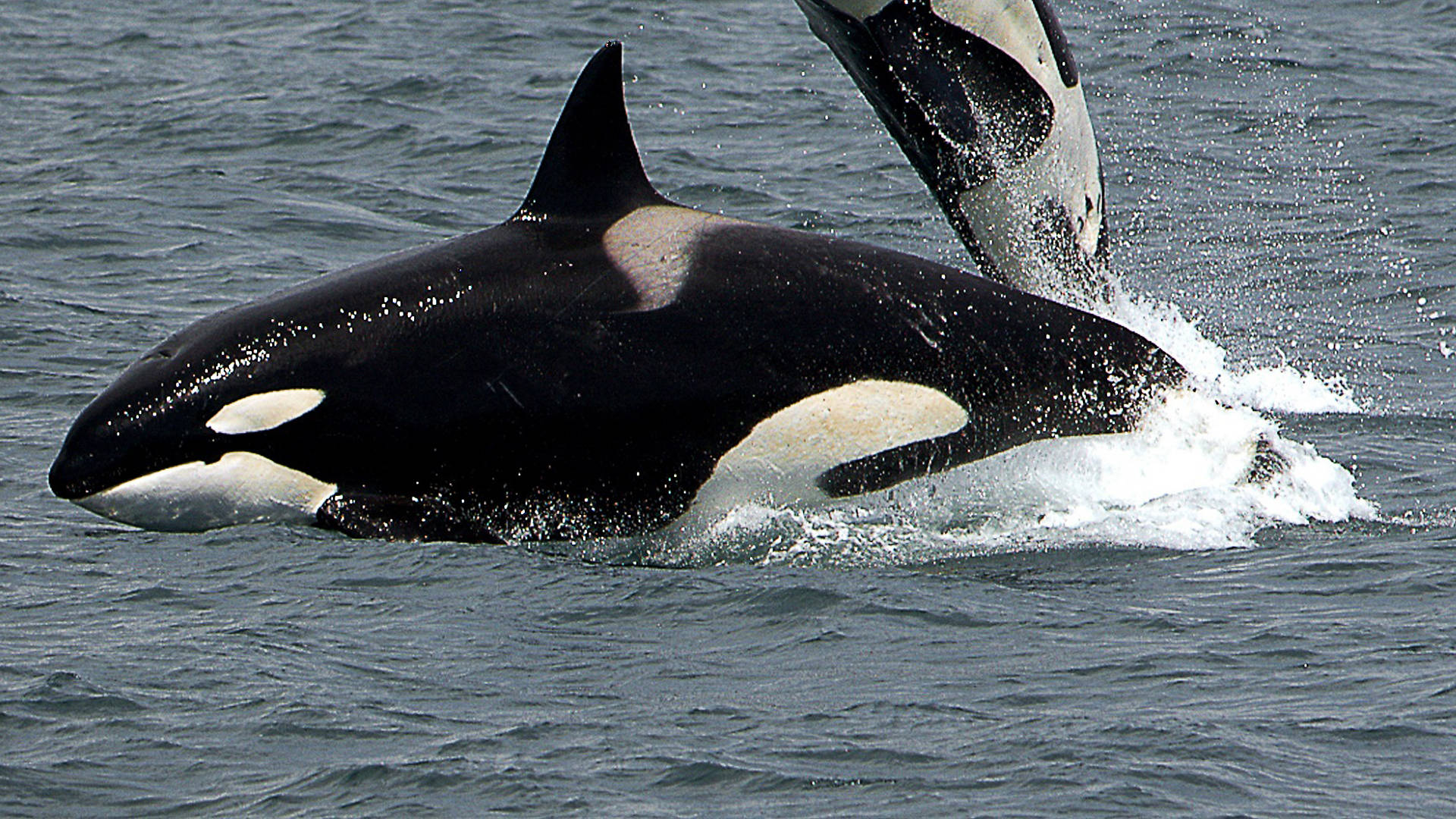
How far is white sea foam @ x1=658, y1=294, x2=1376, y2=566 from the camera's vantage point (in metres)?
9.37

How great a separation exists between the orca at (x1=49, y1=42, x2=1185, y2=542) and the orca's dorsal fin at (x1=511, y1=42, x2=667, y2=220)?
10 millimetres

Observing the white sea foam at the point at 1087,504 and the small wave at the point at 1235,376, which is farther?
the small wave at the point at 1235,376

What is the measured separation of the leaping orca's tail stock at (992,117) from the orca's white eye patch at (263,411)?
10.0 ft

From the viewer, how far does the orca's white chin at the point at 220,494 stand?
30.0 ft

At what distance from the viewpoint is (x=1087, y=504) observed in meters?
9.73

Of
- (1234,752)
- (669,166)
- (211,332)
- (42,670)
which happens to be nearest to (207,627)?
(42,670)

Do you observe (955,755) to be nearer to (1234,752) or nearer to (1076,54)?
(1234,752)

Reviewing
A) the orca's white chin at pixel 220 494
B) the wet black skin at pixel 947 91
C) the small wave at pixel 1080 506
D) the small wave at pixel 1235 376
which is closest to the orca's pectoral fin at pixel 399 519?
the orca's white chin at pixel 220 494

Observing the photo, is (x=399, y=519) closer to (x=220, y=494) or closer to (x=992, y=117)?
(x=220, y=494)

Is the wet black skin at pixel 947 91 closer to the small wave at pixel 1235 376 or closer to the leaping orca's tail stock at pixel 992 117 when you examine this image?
the leaping orca's tail stock at pixel 992 117

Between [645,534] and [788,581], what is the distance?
2.53 ft

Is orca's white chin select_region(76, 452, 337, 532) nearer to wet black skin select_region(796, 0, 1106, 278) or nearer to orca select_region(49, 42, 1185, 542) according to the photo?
orca select_region(49, 42, 1185, 542)

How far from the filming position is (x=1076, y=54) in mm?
23359

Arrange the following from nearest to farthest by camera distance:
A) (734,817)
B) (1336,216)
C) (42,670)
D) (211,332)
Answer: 1. (734,817)
2. (42,670)
3. (211,332)
4. (1336,216)
